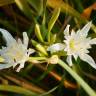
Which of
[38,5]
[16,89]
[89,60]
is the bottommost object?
[89,60]

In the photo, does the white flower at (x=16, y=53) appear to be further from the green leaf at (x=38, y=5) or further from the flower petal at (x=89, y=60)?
the green leaf at (x=38, y=5)

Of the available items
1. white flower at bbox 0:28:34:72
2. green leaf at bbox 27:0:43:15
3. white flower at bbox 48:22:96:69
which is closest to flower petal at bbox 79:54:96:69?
white flower at bbox 48:22:96:69

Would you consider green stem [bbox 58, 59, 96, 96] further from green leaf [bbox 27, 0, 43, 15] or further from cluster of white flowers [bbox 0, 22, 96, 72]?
green leaf [bbox 27, 0, 43, 15]

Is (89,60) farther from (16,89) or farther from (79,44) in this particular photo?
(16,89)

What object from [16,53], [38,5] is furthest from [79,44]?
[38,5]

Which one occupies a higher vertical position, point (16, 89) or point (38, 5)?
point (38, 5)

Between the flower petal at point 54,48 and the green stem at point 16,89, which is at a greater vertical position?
the green stem at point 16,89

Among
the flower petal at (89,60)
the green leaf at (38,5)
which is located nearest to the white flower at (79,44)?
the flower petal at (89,60)

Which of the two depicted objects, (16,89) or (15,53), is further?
(16,89)

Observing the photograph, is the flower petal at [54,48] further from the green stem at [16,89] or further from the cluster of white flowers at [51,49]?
the green stem at [16,89]

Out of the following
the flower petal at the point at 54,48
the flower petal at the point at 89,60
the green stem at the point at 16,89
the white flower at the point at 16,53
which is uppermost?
the green stem at the point at 16,89

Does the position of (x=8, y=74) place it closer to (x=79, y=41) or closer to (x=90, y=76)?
(x=90, y=76)

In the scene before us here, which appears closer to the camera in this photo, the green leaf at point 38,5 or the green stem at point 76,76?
the green stem at point 76,76
